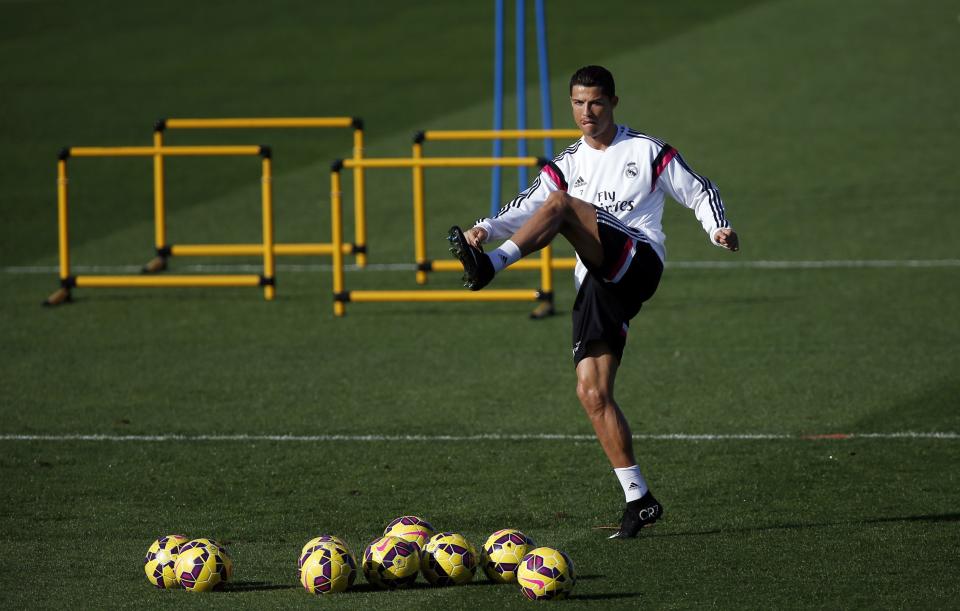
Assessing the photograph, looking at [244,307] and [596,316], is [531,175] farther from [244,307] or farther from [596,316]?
[596,316]

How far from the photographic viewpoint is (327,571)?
7234mm

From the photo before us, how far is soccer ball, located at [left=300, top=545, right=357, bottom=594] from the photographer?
23.7ft

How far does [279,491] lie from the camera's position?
377 inches

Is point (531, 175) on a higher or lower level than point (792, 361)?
higher

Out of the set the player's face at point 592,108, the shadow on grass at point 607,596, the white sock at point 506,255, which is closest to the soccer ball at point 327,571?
the shadow on grass at point 607,596

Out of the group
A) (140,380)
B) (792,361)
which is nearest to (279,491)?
(140,380)

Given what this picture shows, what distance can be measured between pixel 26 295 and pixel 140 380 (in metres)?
4.56

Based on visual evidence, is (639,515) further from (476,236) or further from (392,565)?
(476,236)

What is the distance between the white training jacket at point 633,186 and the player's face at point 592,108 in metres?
0.13

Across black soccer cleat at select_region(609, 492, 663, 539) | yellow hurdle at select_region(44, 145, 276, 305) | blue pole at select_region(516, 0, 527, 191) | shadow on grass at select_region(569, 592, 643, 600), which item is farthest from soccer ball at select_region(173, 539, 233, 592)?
blue pole at select_region(516, 0, 527, 191)

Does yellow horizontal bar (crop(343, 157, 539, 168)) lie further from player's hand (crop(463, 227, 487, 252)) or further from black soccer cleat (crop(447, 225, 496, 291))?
black soccer cleat (crop(447, 225, 496, 291))

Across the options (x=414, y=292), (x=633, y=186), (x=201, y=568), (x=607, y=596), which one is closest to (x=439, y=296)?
(x=414, y=292)

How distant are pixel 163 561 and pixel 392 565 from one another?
1.10 metres

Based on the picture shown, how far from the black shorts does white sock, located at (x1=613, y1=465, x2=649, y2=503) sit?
608 mm
